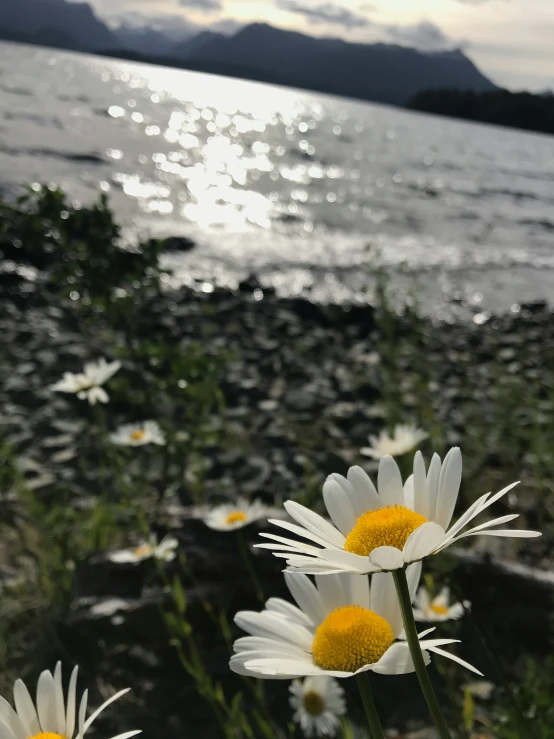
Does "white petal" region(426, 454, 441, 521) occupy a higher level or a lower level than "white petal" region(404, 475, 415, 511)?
higher

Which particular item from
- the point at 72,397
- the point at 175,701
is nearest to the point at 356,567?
the point at 175,701

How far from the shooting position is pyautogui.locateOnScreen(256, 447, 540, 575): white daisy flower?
72 centimetres

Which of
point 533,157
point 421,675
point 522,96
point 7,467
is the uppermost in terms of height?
point 522,96

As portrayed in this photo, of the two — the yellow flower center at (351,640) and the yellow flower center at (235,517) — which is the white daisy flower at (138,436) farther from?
the yellow flower center at (351,640)

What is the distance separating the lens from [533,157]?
31.3 m

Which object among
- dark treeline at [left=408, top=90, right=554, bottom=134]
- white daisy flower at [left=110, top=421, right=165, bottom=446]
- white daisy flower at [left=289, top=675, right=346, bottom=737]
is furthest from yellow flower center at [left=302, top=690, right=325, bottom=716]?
dark treeline at [left=408, top=90, right=554, bottom=134]

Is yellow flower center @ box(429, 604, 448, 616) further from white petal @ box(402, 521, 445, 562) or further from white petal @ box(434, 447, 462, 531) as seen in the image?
white petal @ box(402, 521, 445, 562)

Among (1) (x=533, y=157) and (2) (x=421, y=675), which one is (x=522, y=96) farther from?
(2) (x=421, y=675)

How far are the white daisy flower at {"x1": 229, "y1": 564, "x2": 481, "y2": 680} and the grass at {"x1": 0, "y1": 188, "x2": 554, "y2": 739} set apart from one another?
564 millimetres

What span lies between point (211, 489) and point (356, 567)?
130 inches

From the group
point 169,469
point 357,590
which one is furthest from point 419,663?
point 169,469

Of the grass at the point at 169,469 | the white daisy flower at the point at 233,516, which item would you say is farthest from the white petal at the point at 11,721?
the white daisy flower at the point at 233,516

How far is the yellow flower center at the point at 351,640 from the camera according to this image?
0.84 metres

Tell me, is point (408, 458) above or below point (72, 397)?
above
